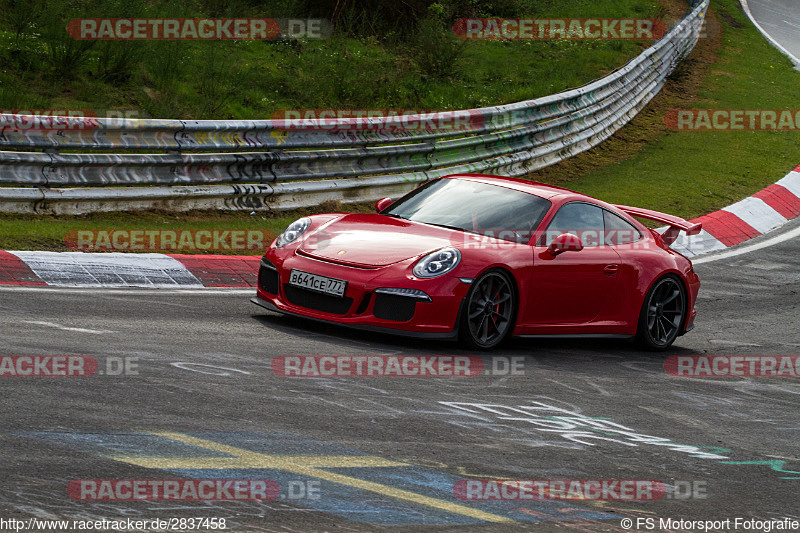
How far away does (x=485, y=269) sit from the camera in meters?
7.57

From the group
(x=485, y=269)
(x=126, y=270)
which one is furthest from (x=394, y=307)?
(x=126, y=270)

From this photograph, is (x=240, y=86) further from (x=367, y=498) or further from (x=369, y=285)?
(x=367, y=498)

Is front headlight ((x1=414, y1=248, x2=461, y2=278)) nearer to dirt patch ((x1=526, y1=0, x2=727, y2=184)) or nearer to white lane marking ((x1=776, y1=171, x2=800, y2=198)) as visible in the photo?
dirt patch ((x1=526, y1=0, x2=727, y2=184))

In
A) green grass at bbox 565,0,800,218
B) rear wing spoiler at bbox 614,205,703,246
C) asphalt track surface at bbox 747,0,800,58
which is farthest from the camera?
asphalt track surface at bbox 747,0,800,58

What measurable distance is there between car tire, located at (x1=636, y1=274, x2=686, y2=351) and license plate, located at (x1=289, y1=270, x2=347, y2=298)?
2.81 meters

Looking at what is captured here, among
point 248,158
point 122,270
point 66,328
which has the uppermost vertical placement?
point 248,158

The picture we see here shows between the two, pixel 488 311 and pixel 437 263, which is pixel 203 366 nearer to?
pixel 437 263

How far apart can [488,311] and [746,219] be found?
8.53m

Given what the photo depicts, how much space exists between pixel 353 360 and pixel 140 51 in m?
9.42

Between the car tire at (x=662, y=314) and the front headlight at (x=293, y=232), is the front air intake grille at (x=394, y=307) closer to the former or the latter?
the front headlight at (x=293, y=232)

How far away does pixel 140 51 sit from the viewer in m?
14.9

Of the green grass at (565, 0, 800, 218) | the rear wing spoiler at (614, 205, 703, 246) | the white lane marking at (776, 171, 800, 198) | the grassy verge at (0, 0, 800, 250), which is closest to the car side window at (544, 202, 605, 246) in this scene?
the rear wing spoiler at (614, 205, 703, 246)

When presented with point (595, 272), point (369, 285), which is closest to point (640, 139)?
point (595, 272)

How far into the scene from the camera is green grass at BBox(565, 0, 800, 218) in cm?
1550
